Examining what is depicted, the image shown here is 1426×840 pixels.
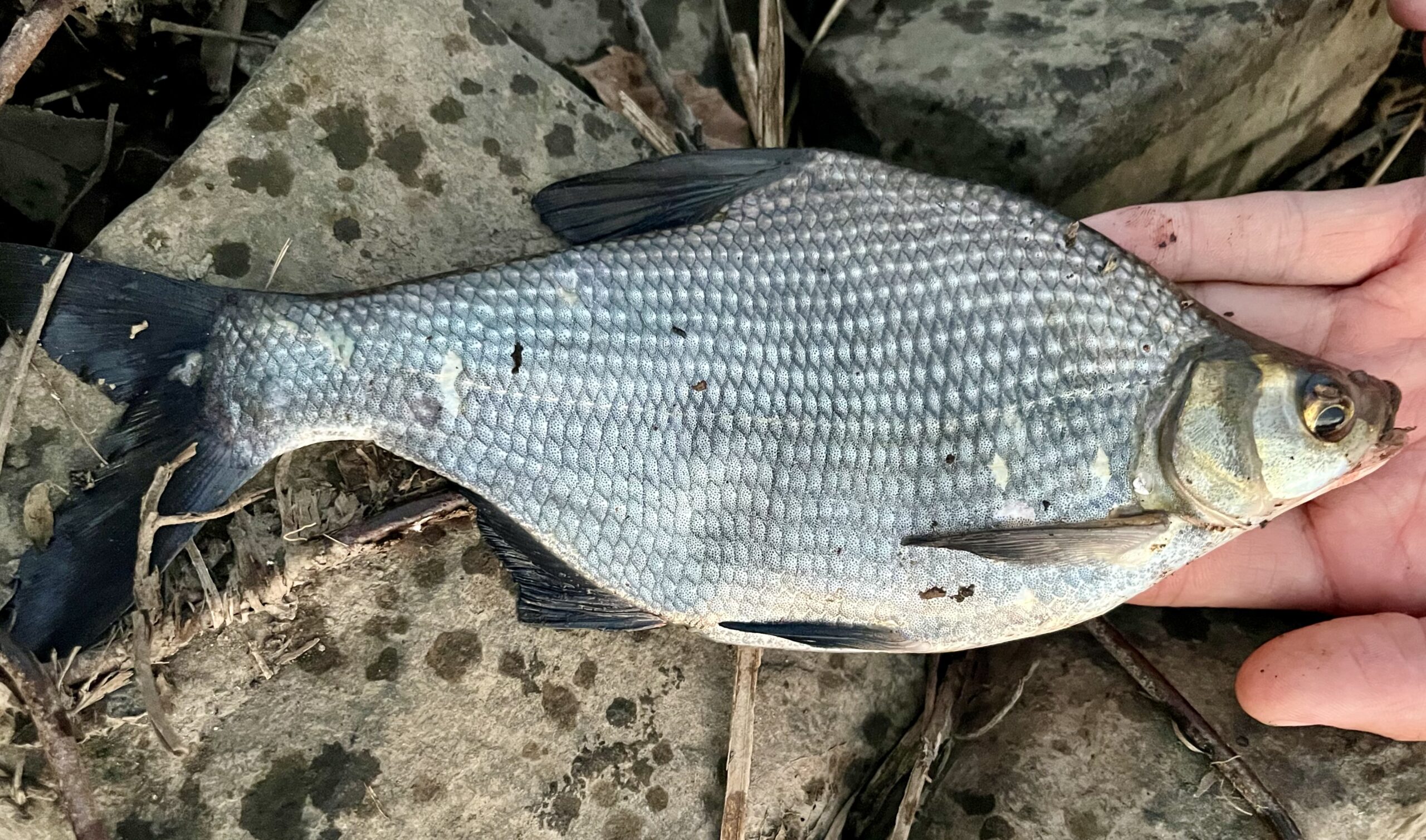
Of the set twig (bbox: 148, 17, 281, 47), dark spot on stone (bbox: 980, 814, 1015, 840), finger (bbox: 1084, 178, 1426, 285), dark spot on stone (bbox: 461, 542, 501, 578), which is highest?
finger (bbox: 1084, 178, 1426, 285)

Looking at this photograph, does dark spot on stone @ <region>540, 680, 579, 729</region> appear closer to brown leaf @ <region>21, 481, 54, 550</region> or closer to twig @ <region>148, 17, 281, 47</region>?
brown leaf @ <region>21, 481, 54, 550</region>

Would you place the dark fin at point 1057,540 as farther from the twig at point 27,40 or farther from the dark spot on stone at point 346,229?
the twig at point 27,40

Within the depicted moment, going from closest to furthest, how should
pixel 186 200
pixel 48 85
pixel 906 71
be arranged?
1. pixel 186 200
2. pixel 48 85
3. pixel 906 71

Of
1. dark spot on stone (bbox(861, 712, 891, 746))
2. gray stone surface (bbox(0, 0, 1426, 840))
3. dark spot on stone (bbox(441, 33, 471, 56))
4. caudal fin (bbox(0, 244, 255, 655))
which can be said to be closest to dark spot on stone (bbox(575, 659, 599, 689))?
gray stone surface (bbox(0, 0, 1426, 840))

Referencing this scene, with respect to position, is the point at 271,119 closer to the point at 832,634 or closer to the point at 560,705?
the point at 560,705

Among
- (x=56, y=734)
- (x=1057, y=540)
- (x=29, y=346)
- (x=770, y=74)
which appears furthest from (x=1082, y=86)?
(x=56, y=734)

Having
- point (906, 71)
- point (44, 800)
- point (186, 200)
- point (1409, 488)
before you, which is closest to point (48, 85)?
point (186, 200)

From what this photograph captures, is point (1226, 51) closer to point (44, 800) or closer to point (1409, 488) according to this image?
point (1409, 488)
